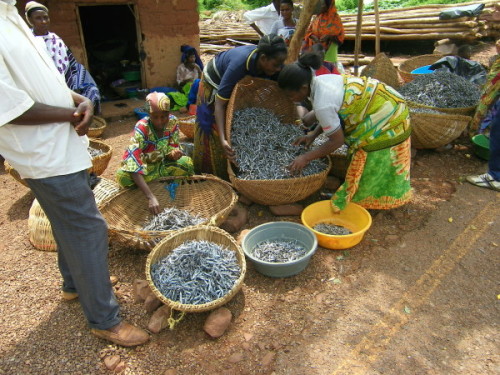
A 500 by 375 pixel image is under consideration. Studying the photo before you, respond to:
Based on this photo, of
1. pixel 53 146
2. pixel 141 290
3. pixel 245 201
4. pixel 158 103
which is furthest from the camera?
pixel 245 201

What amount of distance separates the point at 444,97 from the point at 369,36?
594 centimetres

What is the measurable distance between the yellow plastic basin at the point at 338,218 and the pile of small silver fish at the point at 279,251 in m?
0.19

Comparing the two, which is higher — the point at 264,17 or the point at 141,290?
the point at 264,17

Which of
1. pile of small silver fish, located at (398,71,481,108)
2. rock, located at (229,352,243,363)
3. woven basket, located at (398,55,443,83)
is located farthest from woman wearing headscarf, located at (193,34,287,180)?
woven basket, located at (398,55,443,83)

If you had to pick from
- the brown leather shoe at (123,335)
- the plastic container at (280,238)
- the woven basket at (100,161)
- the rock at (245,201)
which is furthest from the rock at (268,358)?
the woven basket at (100,161)

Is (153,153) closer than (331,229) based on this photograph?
No

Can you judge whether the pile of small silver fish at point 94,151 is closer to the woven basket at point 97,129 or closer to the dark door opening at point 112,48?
the woven basket at point 97,129

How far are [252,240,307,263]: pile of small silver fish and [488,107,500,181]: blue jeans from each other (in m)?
2.34

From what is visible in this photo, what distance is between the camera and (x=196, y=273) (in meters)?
2.44

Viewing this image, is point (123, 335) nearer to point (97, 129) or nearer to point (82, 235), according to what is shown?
point (82, 235)

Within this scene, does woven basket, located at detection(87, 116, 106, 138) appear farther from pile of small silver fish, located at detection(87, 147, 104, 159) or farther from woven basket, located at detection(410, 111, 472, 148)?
woven basket, located at detection(410, 111, 472, 148)

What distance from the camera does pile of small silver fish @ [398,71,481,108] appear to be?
14.8 ft

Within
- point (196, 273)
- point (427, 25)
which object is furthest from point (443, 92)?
point (427, 25)

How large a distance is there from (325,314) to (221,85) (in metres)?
1.98
